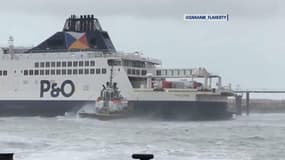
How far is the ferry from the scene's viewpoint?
63.1m

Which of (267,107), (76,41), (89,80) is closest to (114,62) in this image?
(89,80)

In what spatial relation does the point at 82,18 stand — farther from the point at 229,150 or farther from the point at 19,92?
the point at 229,150

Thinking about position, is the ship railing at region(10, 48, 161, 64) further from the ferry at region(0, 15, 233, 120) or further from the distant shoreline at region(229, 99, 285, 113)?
the distant shoreline at region(229, 99, 285, 113)

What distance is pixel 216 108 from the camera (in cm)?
6588

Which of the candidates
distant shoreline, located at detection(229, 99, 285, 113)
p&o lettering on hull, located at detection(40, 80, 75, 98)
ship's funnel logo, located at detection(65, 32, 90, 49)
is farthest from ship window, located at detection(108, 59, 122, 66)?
distant shoreline, located at detection(229, 99, 285, 113)

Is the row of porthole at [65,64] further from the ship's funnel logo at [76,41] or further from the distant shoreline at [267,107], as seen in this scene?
the distant shoreline at [267,107]

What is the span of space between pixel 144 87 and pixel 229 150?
3819cm

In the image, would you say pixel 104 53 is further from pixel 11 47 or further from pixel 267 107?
pixel 267 107

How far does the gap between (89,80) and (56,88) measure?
122 inches

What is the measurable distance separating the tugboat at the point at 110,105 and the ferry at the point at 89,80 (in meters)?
0.99

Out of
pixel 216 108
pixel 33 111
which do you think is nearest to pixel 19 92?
pixel 33 111

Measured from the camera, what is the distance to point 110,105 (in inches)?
2384

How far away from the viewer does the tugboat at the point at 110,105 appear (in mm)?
58469

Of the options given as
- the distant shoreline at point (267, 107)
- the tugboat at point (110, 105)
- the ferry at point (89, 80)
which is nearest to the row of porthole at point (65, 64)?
the ferry at point (89, 80)
